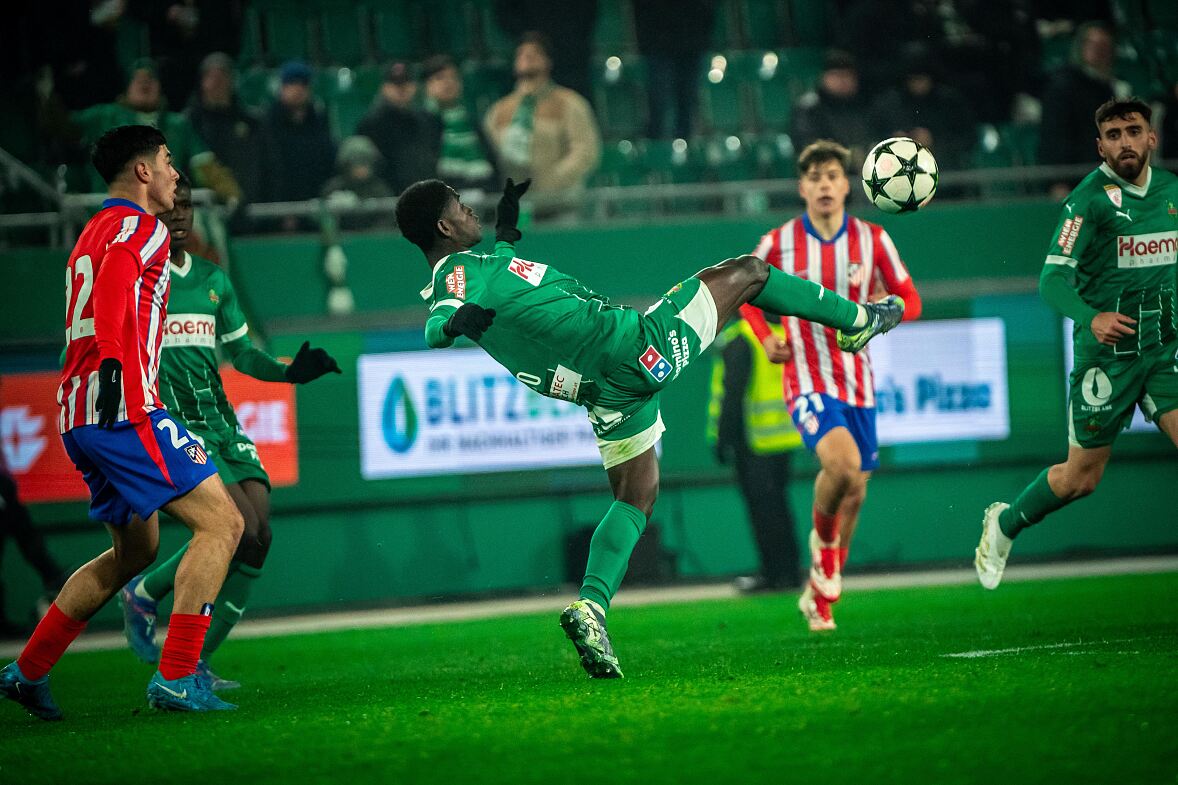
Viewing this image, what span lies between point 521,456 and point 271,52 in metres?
5.26

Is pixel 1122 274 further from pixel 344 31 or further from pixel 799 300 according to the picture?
pixel 344 31

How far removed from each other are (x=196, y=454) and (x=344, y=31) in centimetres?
947

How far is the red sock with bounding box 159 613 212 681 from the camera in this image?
16.6 feet

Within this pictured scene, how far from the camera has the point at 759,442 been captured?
34.3ft

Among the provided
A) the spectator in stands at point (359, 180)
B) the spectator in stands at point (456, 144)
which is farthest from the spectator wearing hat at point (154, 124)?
the spectator in stands at point (456, 144)

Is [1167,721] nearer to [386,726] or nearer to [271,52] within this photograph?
[386,726]

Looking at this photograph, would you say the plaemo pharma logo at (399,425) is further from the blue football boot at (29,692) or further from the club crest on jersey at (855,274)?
the blue football boot at (29,692)

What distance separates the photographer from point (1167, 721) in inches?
153

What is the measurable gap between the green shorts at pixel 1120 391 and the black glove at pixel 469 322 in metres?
3.14

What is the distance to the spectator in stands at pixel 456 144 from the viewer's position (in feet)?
38.0

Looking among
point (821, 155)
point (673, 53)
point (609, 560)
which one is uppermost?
point (673, 53)

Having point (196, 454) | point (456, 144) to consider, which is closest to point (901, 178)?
point (196, 454)

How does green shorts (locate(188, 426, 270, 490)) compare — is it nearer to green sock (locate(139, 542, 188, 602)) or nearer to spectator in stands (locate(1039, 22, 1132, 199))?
green sock (locate(139, 542, 188, 602))

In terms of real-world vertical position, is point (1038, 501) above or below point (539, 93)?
below
